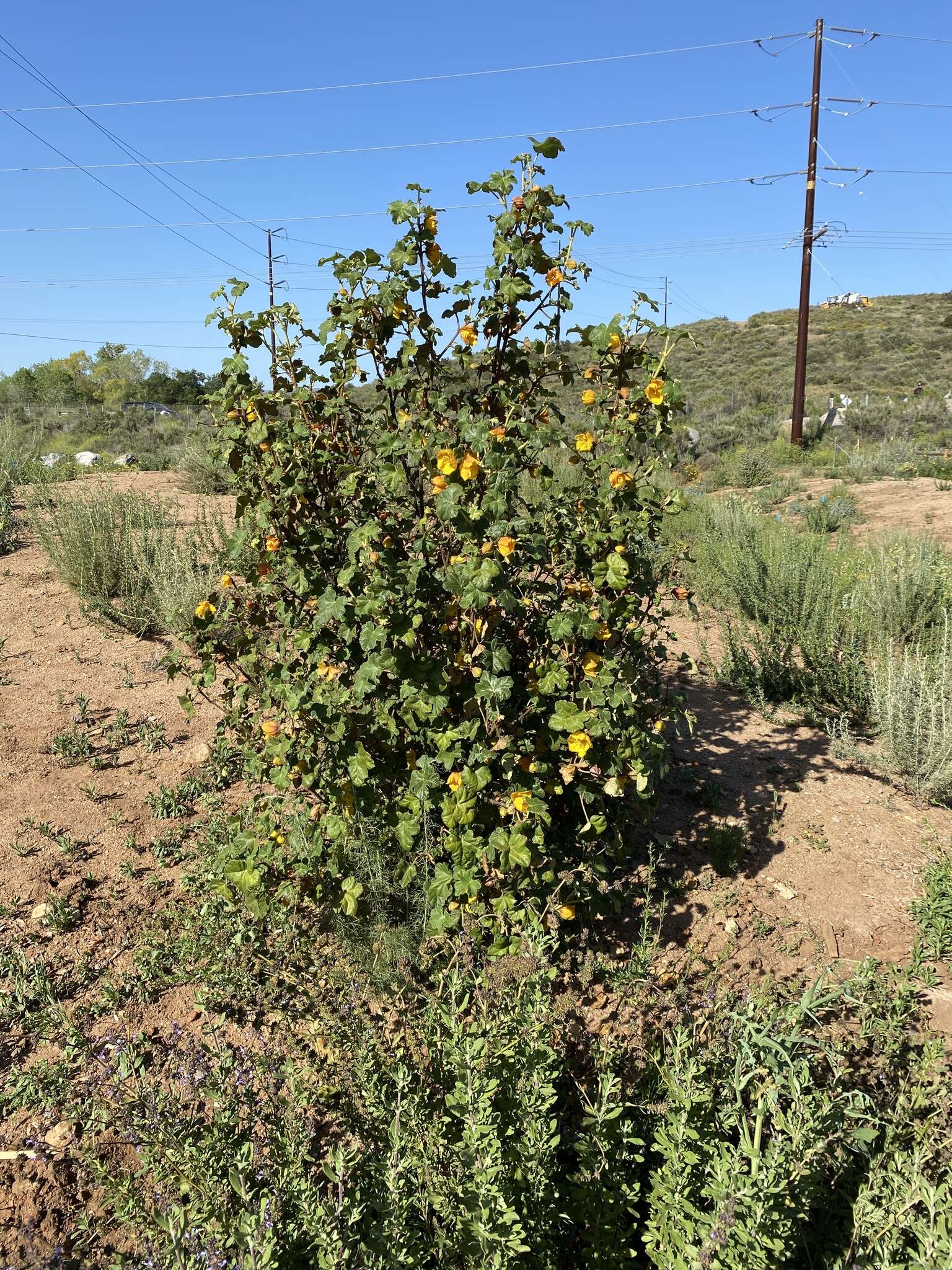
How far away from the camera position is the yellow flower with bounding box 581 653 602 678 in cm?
220

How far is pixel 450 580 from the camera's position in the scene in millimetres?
1944

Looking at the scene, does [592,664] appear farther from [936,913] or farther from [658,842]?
[936,913]

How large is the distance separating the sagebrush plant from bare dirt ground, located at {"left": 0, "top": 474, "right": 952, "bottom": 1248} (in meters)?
0.63

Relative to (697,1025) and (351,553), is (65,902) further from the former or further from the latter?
(697,1025)

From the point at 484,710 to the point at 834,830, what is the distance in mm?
1844

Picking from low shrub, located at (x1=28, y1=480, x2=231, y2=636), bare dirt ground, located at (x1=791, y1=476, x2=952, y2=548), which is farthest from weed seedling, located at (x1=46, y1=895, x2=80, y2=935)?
bare dirt ground, located at (x1=791, y1=476, x2=952, y2=548)

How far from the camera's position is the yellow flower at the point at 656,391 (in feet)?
7.16

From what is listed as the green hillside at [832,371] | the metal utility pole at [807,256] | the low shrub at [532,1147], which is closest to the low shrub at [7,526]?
the low shrub at [532,1147]

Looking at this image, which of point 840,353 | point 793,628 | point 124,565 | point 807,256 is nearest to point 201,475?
point 124,565

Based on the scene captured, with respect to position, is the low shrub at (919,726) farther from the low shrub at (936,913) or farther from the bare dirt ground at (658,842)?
the low shrub at (936,913)

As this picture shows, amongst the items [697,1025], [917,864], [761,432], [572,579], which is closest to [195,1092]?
[697,1025]

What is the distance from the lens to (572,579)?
2.36 meters

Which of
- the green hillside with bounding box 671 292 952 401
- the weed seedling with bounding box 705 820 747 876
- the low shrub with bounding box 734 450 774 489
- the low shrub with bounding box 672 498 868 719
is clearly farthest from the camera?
the green hillside with bounding box 671 292 952 401

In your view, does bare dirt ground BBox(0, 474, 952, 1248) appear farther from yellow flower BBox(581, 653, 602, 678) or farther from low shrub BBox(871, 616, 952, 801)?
yellow flower BBox(581, 653, 602, 678)
